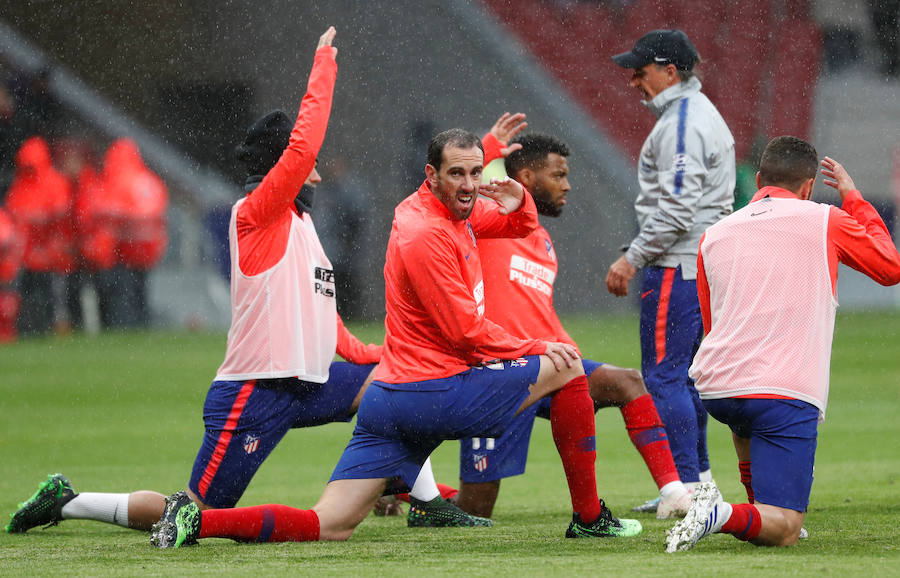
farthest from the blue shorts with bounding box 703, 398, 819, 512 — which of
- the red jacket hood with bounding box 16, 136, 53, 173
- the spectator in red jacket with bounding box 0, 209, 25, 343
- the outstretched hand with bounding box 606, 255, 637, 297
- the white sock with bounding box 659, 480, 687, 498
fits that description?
the red jacket hood with bounding box 16, 136, 53, 173

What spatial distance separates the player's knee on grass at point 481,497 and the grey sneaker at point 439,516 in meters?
0.24

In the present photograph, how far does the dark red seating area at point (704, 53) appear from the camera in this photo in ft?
83.5

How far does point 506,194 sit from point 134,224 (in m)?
14.6

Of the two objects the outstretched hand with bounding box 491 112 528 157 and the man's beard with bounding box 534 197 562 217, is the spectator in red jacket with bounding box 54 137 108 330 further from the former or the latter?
the outstretched hand with bounding box 491 112 528 157

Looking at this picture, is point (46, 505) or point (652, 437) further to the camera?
point (652, 437)

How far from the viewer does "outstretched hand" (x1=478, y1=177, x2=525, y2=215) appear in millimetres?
5758

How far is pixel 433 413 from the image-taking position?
5.22 metres

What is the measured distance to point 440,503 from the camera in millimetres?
6176

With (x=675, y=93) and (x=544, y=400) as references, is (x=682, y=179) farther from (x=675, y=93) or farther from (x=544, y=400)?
(x=544, y=400)

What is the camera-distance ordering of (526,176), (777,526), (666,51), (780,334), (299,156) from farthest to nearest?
(666,51) < (526,176) < (299,156) < (780,334) < (777,526)

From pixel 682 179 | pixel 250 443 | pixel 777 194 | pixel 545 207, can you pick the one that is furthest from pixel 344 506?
pixel 682 179

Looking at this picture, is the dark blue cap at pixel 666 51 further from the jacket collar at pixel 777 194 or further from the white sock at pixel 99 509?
the white sock at pixel 99 509

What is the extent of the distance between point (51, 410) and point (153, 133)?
13.0 metres

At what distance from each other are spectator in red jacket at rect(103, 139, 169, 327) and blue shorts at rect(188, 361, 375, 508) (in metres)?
13.9
